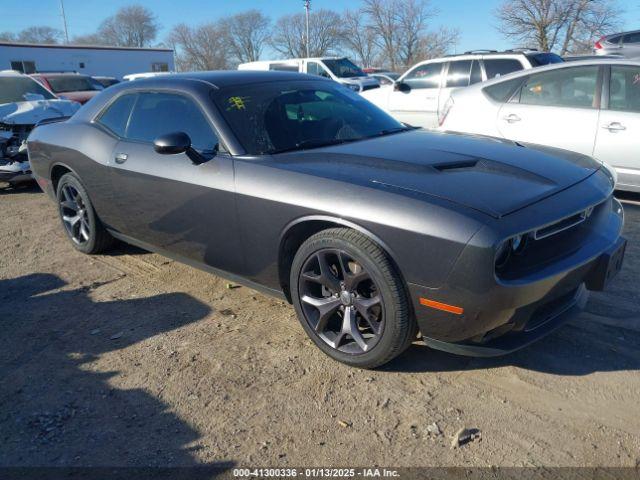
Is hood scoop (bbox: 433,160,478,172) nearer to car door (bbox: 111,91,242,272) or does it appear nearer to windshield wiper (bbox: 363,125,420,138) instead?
windshield wiper (bbox: 363,125,420,138)

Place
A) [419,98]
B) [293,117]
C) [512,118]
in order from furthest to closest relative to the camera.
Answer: [419,98] < [512,118] < [293,117]

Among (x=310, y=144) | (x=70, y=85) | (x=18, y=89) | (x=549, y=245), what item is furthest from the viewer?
(x=70, y=85)

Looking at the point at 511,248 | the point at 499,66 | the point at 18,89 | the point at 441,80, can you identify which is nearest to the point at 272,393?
the point at 511,248

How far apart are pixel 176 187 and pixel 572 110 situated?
407cm

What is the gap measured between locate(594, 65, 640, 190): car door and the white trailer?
36.6 metres

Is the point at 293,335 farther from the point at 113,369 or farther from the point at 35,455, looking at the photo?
the point at 35,455

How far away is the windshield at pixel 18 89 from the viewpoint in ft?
27.7

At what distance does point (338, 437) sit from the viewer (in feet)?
7.75

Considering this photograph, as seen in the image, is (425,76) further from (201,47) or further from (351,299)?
(201,47)

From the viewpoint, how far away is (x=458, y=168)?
2.84 m

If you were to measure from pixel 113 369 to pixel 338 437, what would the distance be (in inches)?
53.5

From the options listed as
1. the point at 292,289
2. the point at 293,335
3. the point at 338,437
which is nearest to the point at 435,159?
the point at 292,289

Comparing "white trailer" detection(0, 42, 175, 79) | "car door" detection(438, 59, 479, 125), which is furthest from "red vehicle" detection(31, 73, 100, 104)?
"white trailer" detection(0, 42, 175, 79)

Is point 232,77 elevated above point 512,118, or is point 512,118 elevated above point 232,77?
point 232,77
